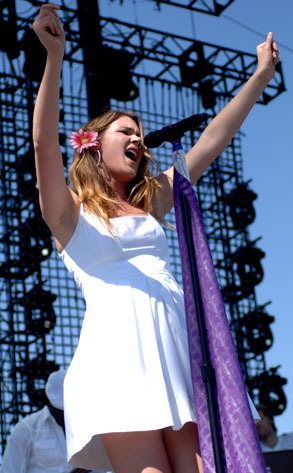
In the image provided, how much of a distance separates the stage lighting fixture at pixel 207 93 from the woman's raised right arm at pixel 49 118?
8567 mm

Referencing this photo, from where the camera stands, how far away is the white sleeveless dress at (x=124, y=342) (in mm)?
2084

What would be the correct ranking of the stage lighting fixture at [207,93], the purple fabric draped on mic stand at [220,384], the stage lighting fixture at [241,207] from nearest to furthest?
the purple fabric draped on mic stand at [220,384] < the stage lighting fixture at [207,93] < the stage lighting fixture at [241,207]

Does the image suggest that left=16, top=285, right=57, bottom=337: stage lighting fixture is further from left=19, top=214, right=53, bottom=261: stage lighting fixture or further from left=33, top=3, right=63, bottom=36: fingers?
left=33, top=3, right=63, bottom=36: fingers

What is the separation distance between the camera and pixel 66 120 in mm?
9766

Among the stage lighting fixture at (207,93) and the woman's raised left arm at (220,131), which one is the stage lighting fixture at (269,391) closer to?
the stage lighting fixture at (207,93)

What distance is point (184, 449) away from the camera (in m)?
2.12

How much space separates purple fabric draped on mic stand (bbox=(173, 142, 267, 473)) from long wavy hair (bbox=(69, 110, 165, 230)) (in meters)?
0.30

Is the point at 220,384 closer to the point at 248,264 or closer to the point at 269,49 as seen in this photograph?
the point at 269,49

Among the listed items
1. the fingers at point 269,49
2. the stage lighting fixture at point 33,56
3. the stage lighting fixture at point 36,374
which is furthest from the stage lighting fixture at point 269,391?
the fingers at point 269,49

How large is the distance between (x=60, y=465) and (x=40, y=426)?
0.87ft

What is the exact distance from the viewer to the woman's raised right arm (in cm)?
221

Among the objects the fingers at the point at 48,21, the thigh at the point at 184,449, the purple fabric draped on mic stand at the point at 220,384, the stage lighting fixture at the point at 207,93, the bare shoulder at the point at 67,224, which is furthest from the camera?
the stage lighting fixture at the point at 207,93

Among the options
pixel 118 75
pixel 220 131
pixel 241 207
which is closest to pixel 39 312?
pixel 118 75

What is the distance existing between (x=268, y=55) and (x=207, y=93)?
8.03 m
